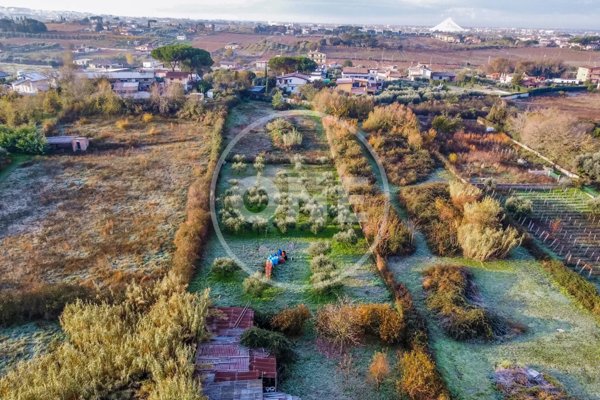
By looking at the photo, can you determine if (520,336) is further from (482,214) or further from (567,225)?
(567,225)

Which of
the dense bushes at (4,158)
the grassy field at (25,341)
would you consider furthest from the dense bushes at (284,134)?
the grassy field at (25,341)

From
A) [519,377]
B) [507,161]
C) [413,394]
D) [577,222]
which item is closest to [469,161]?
[507,161]

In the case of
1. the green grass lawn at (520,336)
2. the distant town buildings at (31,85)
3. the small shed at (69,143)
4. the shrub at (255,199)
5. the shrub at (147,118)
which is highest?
the distant town buildings at (31,85)

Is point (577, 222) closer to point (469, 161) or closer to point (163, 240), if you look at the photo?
point (469, 161)

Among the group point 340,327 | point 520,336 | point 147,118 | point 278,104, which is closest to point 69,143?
point 147,118

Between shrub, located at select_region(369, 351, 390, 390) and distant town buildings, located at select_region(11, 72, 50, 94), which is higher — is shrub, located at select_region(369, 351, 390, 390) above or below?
below

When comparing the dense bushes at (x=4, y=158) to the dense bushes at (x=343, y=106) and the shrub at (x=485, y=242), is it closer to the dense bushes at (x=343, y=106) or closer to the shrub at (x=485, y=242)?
the dense bushes at (x=343, y=106)

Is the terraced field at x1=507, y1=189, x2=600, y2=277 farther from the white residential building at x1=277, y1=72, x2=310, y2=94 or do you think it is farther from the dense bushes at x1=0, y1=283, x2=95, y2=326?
the white residential building at x1=277, y1=72, x2=310, y2=94

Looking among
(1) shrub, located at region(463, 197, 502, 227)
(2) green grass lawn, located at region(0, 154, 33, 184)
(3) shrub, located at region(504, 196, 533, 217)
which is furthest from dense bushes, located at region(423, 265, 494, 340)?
(2) green grass lawn, located at region(0, 154, 33, 184)
